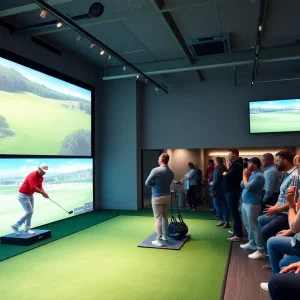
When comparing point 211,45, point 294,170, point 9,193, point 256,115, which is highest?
point 211,45

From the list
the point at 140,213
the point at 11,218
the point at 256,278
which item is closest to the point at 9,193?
the point at 11,218

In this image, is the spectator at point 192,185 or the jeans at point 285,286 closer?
the jeans at point 285,286

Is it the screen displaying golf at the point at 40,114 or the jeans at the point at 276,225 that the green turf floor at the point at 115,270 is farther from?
the screen displaying golf at the point at 40,114

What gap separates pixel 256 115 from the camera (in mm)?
7586

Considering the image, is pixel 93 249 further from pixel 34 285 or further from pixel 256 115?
pixel 256 115

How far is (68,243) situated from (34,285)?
5.43ft

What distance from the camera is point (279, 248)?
8.57ft

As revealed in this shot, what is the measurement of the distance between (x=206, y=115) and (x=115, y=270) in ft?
18.1

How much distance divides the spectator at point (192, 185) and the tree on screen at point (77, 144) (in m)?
2.85

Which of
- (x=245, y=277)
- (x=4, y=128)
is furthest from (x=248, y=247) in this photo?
(x=4, y=128)

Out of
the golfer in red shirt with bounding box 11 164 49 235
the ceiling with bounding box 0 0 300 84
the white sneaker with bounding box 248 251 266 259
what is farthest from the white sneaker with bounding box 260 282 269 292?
the golfer in red shirt with bounding box 11 164 49 235

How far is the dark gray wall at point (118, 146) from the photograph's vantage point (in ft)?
26.9

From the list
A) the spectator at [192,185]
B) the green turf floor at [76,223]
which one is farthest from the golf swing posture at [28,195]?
the spectator at [192,185]

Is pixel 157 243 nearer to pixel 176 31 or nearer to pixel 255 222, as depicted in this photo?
pixel 255 222
